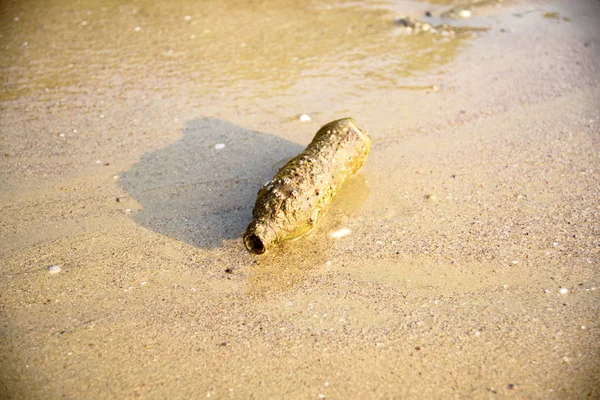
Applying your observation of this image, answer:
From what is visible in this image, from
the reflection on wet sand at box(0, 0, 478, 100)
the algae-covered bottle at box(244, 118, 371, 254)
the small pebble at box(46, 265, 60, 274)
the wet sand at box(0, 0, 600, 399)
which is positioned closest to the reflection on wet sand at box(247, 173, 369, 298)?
the wet sand at box(0, 0, 600, 399)

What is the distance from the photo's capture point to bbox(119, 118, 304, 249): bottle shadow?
3895 millimetres

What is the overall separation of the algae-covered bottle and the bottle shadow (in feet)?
1.36

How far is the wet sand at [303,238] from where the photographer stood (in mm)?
2850

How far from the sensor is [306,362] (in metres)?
2.85

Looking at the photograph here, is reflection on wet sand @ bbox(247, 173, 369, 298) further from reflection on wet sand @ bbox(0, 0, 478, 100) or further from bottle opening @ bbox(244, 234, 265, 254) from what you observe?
reflection on wet sand @ bbox(0, 0, 478, 100)

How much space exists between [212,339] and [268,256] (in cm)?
81

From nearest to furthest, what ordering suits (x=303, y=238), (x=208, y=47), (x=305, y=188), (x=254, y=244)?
(x=254, y=244), (x=305, y=188), (x=303, y=238), (x=208, y=47)

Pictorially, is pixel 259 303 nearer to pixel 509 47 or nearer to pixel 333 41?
pixel 333 41

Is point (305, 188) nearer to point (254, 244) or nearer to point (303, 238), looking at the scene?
point (303, 238)

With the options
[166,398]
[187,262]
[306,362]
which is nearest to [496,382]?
[306,362]

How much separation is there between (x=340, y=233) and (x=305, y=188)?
51 cm

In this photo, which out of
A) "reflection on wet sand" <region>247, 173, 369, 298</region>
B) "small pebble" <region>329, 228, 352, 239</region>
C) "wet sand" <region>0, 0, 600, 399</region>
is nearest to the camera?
"wet sand" <region>0, 0, 600, 399</region>

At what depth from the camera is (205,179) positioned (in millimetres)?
4410

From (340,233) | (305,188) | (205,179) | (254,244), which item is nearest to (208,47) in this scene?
(205,179)
